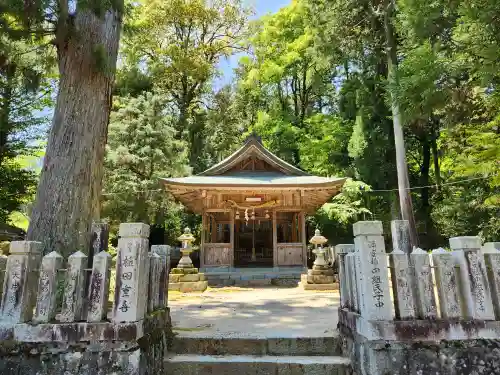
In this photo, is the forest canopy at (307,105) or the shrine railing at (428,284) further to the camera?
the forest canopy at (307,105)

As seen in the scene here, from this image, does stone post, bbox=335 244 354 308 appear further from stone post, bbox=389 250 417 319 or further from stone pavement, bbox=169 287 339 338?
stone post, bbox=389 250 417 319

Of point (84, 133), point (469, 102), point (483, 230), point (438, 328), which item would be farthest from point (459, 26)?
point (483, 230)

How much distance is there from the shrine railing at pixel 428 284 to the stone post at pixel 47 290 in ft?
9.06

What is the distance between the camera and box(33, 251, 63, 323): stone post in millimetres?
2871

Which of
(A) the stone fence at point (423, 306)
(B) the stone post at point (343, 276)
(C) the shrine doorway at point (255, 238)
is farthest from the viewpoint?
(C) the shrine doorway at point (255, 238)

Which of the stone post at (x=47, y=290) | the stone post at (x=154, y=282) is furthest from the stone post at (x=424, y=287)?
the stone post at (x=47, y=290)

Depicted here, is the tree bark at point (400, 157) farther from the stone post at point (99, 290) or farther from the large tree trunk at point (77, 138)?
the stone post at point (99, 290)

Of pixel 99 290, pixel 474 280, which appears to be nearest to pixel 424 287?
pixel 474 280

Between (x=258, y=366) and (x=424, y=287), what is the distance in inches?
67.2

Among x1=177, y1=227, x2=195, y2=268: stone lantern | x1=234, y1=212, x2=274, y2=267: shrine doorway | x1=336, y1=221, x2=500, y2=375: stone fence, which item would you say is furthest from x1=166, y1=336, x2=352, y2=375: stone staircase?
x1=234, y1=212, x2=274, y2=267: shrine doorway

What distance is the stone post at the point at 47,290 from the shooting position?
2.87m

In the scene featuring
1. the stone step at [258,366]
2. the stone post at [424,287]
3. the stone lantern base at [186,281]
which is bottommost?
the stone step at [258,366]

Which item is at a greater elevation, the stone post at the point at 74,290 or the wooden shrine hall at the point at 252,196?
the wooden shrine hall at the point at 252,196

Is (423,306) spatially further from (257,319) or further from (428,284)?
(257,319)
